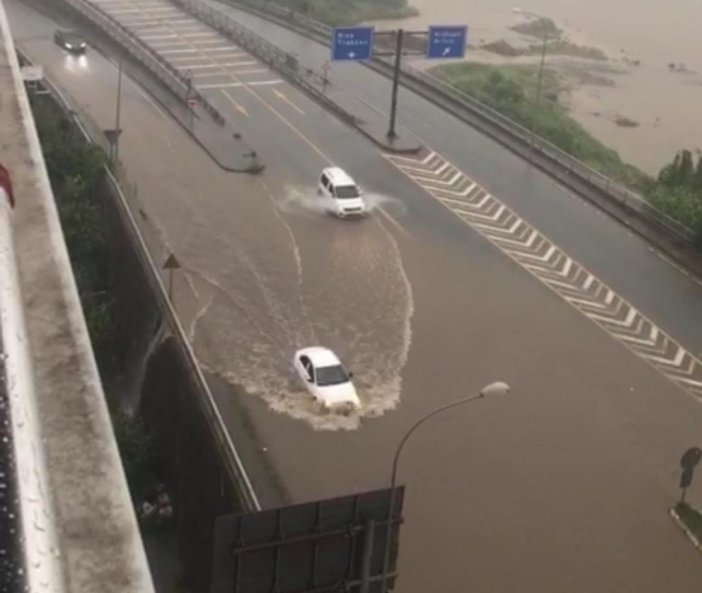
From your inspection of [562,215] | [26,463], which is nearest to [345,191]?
[562,215]

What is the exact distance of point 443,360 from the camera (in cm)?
2111

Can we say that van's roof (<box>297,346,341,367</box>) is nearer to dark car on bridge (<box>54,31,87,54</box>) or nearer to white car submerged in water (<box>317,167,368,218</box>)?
white car submerged in water (<box>317,167,368,218</box>)

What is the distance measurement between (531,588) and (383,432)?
408 cm

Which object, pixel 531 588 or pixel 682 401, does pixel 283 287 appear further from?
pixel 531 588

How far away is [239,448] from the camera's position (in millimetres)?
17781

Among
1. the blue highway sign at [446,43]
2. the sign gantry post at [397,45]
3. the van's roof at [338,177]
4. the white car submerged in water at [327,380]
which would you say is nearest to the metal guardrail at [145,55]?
the sign gantry post at [397,45]

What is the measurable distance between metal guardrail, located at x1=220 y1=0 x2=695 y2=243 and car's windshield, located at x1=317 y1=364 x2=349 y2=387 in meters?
11.3

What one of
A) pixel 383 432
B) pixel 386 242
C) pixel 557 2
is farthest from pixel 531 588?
pixel 557 2

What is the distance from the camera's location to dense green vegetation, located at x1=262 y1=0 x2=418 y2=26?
188 ft

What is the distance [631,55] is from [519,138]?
108 ft

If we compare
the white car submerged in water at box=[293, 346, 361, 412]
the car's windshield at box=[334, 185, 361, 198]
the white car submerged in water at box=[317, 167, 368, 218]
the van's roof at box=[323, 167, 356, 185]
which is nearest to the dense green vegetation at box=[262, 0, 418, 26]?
the van's roof at box=[323, 167, 356, 185]

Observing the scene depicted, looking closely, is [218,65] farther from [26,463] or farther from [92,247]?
[26,463]

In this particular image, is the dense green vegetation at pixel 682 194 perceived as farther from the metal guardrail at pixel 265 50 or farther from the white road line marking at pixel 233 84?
the white road line marking at pixel 233 84

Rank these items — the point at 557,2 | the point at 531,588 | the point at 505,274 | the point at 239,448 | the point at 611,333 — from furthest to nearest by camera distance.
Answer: the point at 557,2 < the point at 505,274 < the point at 611,333 < the point at 239,448 < the point at 531,588
